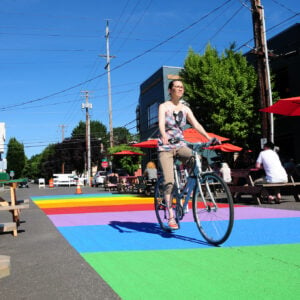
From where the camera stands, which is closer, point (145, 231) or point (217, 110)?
point (145, 231)

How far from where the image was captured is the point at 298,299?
2.32 meters

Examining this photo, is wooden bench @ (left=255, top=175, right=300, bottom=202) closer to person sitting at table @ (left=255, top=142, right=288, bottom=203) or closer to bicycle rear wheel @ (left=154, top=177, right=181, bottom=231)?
person sitting at table @ (left=255, top=142, right=288, bottom=203)

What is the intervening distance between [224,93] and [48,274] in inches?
627

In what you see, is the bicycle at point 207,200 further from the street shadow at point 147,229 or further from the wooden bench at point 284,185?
the wooden bench at point 284,185

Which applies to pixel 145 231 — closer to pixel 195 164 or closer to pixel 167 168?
pixel 167 168

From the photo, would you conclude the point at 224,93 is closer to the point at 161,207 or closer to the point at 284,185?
the point at 284,185

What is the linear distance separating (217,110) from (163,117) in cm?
1414

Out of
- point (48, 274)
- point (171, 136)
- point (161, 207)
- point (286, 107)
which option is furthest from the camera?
point (286, 107)

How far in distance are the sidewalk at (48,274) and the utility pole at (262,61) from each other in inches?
424

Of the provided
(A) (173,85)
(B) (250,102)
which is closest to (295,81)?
(B) (250,102)

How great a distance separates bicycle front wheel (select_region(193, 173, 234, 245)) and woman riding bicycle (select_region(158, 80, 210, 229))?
1.78ft

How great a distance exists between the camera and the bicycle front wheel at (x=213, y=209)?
12.5ft

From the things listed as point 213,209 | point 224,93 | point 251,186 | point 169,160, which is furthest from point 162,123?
point 224,93

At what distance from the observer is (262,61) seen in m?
14.1
